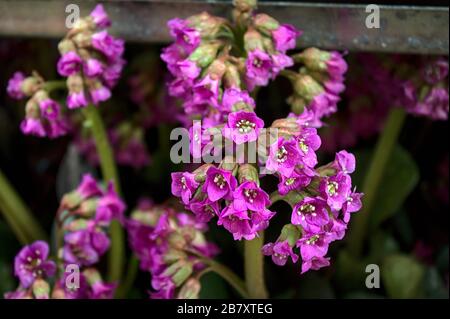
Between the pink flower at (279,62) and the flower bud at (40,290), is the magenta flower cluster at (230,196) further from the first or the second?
the flower bud at (40,290)

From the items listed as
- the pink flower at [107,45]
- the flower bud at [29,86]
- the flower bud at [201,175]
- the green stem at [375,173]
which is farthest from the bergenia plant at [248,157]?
the green stem at [375,173]

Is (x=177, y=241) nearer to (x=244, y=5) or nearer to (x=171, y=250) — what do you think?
(x=171, y=250)

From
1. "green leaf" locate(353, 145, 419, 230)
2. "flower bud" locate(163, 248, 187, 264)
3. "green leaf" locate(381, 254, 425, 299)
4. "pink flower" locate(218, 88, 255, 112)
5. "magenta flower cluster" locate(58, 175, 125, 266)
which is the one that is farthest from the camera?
"green leaf" locate(353, 145, 419, 230)

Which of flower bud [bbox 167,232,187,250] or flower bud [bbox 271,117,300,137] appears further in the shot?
flower bud [bbox 167,232,187,250]

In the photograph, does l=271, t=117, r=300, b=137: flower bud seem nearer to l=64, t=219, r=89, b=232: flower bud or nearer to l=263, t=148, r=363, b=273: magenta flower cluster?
l=263, t=148, r=363, b=273: magenta flower cluster

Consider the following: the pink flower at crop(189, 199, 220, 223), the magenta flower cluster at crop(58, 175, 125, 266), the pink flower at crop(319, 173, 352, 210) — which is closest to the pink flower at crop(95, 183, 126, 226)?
the magenta flower cluster at crop(58, 175, 125, 266)

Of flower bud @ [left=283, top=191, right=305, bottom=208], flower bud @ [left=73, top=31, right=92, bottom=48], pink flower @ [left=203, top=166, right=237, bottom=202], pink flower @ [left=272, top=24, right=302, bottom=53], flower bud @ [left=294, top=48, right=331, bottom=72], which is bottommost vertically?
flower bud @ [left=283, top=191, right=305, bottom=208]
